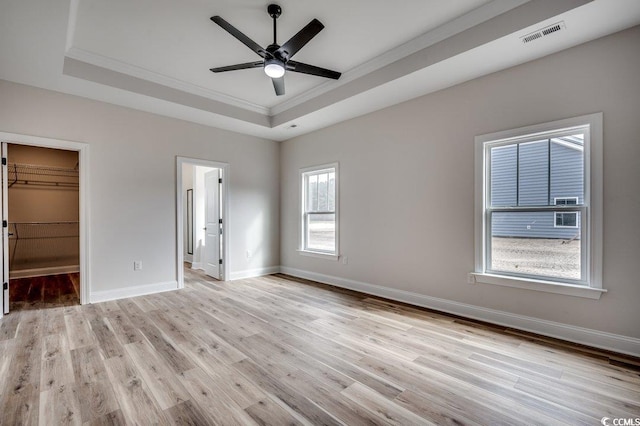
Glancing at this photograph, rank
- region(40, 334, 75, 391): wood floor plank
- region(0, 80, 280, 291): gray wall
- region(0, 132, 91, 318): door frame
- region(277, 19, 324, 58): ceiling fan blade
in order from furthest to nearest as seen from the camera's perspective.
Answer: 1. region(0, 132, 91, 318): door frame
2. region(0, 80, 280, 291): gray wall
3. region(277, 19, 324, 58): ceiling fan blade
4. region(40, 334, 75, 391): wood floor plank

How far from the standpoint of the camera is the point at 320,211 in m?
5.50

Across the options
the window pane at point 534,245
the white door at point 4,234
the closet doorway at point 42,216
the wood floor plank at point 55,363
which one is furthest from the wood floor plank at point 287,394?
the closet doorway at point 42,216

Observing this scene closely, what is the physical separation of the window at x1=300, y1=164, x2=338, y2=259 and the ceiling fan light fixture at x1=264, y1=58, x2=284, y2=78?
7.71 feet

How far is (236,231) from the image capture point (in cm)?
562

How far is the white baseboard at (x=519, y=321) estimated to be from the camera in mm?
2592

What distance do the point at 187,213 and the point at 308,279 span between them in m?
3.87

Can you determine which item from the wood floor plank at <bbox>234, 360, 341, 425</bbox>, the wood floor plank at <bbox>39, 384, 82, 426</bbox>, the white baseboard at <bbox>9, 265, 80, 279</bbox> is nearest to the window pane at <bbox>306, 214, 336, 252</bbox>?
the wood floor plank at <bbox>234, 360, 341, 425</bbox>

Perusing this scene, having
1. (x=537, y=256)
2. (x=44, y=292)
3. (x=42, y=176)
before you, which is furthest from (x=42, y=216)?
(x=537, y=256)

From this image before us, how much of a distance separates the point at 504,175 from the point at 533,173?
0.26m

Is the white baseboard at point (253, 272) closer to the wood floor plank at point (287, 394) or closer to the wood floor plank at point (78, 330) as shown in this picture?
the wood floor plank at point (78, 330)

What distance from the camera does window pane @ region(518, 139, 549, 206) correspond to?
3.04 metres

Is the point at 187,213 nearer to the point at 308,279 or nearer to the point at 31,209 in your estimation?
the point at 31,209

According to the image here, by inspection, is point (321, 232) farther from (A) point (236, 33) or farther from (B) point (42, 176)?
(B) point (42, 176)

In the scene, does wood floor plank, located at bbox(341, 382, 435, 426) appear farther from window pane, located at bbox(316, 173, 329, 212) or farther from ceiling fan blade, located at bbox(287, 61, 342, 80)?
window pane, located at bbox(316, 173, 329, 212)
